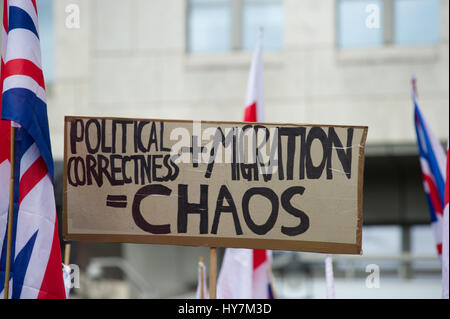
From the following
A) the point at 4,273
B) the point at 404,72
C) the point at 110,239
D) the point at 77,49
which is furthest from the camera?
the point at 77,49

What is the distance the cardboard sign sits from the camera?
5758 mm

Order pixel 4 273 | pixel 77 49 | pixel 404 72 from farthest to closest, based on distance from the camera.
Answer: pixel 77 49
pixel 404 72
pixel 4 273

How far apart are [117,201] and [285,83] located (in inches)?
472

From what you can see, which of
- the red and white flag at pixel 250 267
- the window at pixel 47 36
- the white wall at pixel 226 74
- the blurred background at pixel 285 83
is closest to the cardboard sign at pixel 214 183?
the red and white flag at pixel 250 267

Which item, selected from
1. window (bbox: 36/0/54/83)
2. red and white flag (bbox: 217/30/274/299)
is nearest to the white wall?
window (bbox: 36/0/54/83)

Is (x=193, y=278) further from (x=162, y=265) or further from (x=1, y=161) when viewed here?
(x=1, y=161)

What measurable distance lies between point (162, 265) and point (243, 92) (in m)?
3.92

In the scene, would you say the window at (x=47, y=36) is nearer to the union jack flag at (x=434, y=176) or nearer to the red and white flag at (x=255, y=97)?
the red and white flag at (x=255, y=97)

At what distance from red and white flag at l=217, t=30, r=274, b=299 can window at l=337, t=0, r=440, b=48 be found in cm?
776

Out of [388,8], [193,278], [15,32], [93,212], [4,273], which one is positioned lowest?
[193,278]

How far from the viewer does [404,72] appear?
56.6ft

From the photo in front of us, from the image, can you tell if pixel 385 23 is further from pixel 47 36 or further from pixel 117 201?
pixel 117 201

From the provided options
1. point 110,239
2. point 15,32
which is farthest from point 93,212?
point 15,32

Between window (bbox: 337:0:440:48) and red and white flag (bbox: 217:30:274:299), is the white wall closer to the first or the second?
window (bbox: 337:0:440:48)
